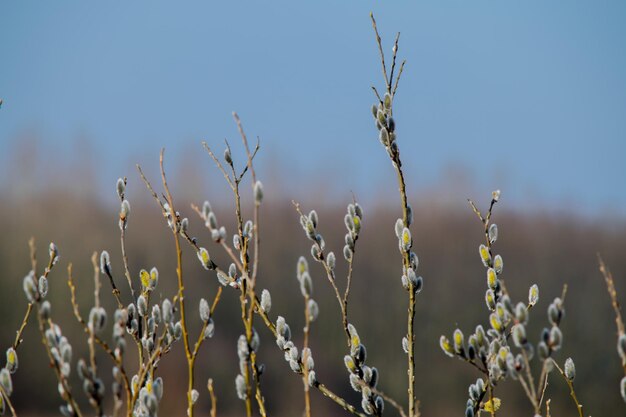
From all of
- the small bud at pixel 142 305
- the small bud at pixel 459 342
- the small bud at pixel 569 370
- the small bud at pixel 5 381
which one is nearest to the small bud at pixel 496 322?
the small bud at pixel 459 342

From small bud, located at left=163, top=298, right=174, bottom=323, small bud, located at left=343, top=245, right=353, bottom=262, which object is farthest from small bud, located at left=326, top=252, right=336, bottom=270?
small bud, located at left=163, top=298, right=174, bottom=323

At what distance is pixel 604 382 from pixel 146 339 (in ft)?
13.9

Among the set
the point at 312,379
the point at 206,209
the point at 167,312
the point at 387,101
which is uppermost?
the point at 387,101

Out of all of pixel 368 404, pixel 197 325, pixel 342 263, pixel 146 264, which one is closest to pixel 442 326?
pixel 342 263

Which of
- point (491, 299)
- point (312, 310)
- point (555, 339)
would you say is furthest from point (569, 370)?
point (312, 310)

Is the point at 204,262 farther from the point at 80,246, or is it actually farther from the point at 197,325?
the point at 80,246

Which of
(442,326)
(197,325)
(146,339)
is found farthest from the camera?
(442,326)

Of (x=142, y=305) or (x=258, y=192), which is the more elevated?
(x=258, y=192)

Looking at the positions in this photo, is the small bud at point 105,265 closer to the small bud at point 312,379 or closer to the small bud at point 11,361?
the small bud at point 11,361

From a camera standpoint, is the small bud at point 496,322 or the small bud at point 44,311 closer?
the small bud at point 44,311

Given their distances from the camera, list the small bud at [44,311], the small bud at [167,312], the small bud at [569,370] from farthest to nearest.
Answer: the small bud at [569,370]
the small bud at [167,312]
the small bud at [44,311]

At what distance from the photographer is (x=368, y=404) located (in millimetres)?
751

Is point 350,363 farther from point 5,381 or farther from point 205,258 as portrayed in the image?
point 5,381

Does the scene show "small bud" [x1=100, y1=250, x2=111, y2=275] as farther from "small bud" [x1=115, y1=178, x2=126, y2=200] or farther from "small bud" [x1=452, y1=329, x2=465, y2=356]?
"small bud" [x1=452, y1=329, x2=465, y2=356]
